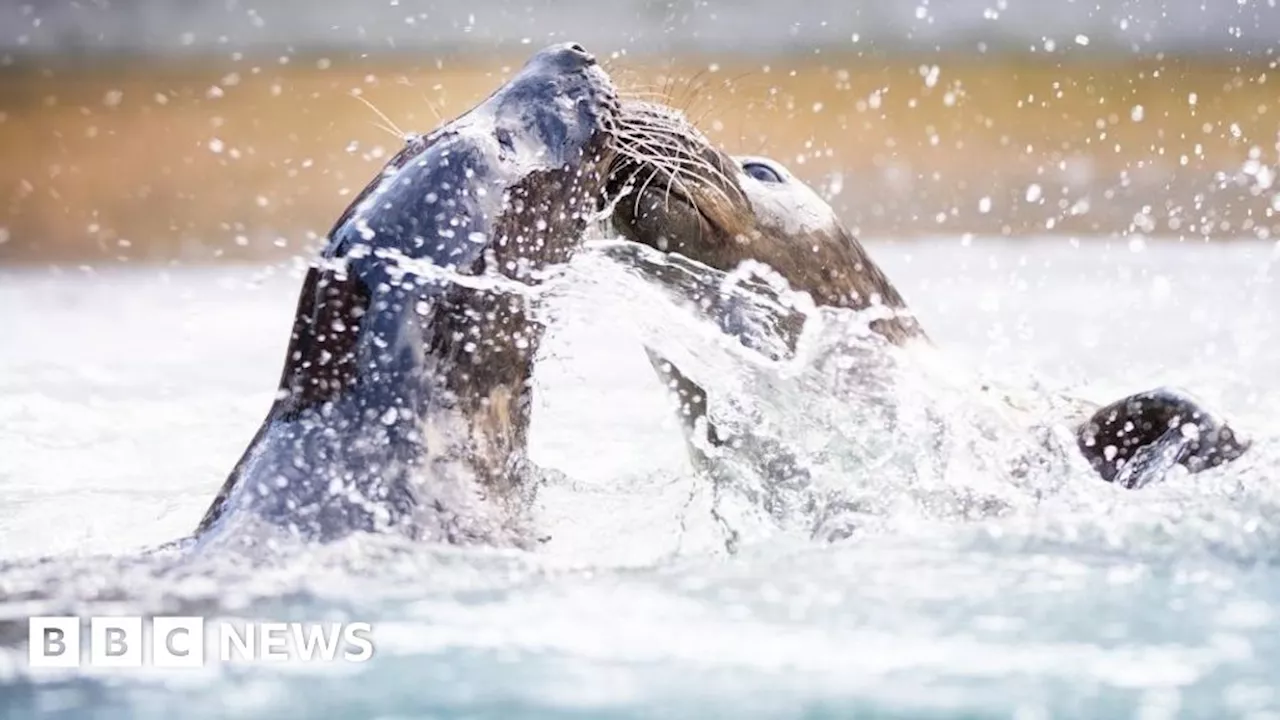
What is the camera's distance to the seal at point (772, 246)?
365 centimetres

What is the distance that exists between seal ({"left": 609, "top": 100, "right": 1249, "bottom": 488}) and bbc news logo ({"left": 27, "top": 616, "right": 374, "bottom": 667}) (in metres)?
1.20

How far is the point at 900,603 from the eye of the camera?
2879mm

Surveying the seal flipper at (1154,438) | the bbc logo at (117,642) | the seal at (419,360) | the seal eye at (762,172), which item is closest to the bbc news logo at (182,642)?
the bbc logo at (117,642)

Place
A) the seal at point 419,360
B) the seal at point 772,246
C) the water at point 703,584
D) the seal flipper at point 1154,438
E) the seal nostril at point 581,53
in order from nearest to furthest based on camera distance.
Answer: the water at point 703,584 → the seal at point 419,360 → the seal nostril at point 581,53 → the seal at point 772,246 → the seal flipper at point 1154,438

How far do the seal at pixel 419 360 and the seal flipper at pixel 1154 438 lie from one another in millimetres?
1475

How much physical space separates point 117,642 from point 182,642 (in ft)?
0.29

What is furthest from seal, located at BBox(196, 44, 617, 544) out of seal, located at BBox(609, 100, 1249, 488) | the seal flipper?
the seal flipper

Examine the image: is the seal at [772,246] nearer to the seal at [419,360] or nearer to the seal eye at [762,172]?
the seal eye at [762,172]

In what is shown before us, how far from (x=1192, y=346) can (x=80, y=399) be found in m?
4.57

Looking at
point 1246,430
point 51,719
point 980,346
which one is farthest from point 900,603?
point 980,346

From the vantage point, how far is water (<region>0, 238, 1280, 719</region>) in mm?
2420

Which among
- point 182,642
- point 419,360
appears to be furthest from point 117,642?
point 419,360

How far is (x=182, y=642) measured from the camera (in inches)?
101

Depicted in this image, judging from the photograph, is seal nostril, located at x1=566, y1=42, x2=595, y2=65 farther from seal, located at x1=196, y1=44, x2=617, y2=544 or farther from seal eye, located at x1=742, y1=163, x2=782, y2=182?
seal eye, located at x1=742, y1=163, x2=782, y2=182
